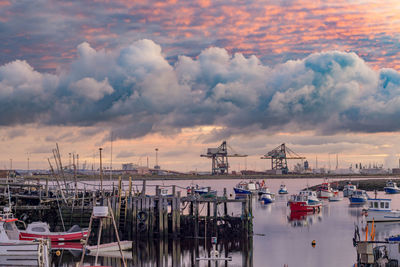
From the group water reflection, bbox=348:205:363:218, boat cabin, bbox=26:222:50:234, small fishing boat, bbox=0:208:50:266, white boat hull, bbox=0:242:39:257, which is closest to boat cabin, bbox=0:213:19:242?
small fishing boat, bbox=0:208:50:266

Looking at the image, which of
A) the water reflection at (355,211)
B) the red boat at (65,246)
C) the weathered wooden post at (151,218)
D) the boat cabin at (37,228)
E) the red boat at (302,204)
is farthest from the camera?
the water reflection at (355,211)

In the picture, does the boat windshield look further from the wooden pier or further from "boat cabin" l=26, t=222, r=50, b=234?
the wooden pier

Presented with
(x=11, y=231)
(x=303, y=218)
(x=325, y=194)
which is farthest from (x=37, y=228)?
(x=325, y=194)

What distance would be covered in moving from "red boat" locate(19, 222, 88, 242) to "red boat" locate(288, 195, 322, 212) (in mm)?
46134

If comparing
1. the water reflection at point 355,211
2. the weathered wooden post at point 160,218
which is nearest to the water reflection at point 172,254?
the weathered wooden post at point 160,218

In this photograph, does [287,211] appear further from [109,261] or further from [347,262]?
[109,261]

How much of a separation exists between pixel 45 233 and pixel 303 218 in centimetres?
4509

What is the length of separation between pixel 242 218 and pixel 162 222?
22.6ft

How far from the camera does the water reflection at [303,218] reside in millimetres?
→ 71875

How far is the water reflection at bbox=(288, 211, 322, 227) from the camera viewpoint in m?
71.9

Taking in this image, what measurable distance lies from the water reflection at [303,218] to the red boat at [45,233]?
1305 inches

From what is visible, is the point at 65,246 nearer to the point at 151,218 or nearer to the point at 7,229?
the point at 7,229

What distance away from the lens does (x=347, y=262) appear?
42156 millimetres

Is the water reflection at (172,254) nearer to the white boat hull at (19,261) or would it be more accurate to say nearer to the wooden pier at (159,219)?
the wooden pier at (159,219)
